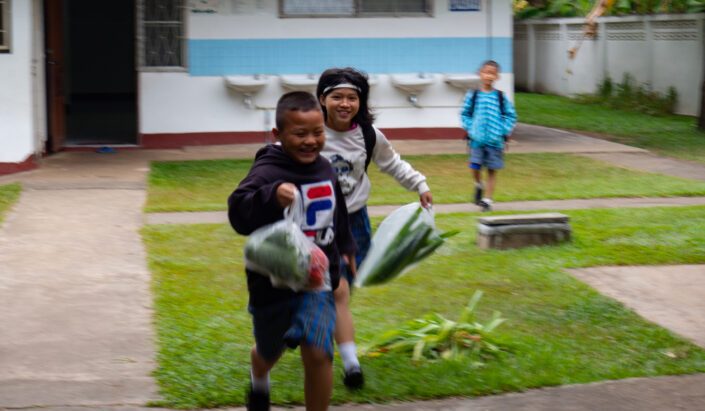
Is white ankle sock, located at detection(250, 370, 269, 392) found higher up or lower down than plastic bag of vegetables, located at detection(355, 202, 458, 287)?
lower down

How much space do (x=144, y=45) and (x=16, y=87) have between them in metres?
2.70

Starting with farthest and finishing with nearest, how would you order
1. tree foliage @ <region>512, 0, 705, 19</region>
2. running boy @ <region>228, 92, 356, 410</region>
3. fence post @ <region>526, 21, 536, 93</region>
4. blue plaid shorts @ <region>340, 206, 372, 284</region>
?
1. fence post @ <region>526, 21, 536, 93</region>
2. tree foliage @ <region>512, 0, 705, 19</region>
3. blue plaid shorts @ <region>340, 206, 372, 284</region>
4. running boy @ <region>228, 92, 356, 410</region>

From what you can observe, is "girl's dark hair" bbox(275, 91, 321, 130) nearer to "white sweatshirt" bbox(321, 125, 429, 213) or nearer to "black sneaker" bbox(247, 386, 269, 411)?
"white sweatshirt" bbox(321, 125, 429, 213)

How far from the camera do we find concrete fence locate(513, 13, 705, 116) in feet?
64.2

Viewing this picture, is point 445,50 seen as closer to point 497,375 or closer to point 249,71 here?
point 249,71

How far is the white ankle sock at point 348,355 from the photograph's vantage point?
4410 millimetres

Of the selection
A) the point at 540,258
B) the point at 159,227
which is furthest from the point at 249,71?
the point at 540,258

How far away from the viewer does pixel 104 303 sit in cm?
611

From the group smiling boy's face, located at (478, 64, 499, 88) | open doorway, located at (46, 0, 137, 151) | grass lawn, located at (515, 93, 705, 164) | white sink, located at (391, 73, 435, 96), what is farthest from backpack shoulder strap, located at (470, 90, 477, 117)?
open doorway, located at (46, 0, 137, 151)

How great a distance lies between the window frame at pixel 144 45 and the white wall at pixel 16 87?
2288mm

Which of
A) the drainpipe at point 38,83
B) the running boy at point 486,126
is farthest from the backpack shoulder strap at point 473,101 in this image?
the drainpipe at point 38,83

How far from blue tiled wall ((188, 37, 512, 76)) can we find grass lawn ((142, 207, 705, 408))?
6.14m

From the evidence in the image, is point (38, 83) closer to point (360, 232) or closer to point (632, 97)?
point (360, 232)

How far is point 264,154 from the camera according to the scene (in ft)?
12.9
